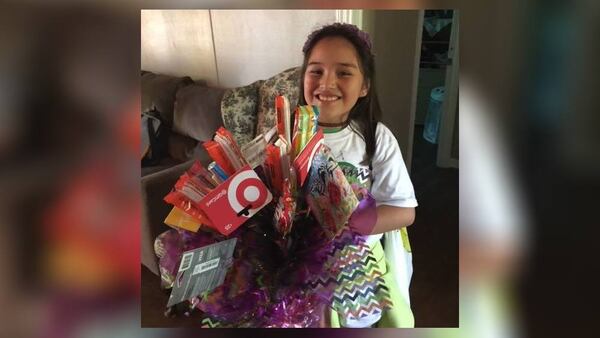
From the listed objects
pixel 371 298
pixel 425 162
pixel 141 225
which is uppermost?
pixel 425 162

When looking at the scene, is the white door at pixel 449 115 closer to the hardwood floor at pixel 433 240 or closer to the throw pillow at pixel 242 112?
the hardwood floor at pixel 433 240

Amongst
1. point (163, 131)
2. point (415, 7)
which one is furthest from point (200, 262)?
point (415, 7)

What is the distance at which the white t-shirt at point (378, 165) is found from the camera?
2.41 feet

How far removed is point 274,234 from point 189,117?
24 cm

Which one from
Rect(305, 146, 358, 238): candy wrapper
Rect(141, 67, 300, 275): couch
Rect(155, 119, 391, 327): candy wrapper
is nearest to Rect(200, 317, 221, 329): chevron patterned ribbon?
Rect(155, 119, 391, 327): candy wrapper

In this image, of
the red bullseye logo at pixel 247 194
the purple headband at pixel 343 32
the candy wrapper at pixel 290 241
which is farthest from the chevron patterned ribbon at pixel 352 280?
the purple headband at pixel 343 32

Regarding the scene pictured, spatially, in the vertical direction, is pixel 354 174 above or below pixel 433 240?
above

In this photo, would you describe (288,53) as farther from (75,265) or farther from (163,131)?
(75,265)

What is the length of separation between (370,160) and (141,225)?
1.31 ft

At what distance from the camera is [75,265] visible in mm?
782

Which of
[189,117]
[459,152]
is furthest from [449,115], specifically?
[189,117]

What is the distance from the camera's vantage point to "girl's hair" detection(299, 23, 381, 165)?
716 millimetres

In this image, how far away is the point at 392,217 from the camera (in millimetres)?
745

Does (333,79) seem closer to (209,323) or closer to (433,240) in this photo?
(433,240)
